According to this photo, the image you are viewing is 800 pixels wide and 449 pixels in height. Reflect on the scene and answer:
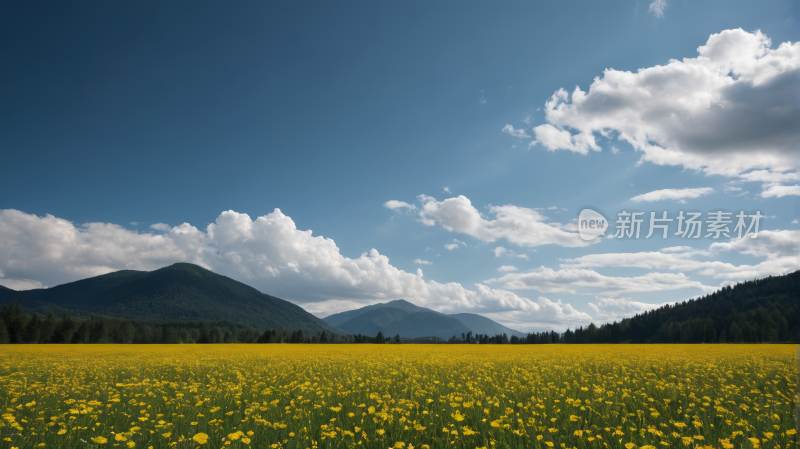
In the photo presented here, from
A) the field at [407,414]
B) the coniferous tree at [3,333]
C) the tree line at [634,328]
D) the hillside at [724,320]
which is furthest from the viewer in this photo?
the hillside at [724,320]

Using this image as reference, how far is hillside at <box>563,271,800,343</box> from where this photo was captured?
117m

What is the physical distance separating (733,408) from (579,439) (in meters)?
6.09

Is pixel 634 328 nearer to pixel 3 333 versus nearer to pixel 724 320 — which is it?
pixel 724 320

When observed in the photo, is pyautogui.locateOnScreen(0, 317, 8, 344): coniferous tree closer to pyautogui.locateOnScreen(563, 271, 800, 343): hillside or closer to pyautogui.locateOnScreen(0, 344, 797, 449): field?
pyautogui.locateOnScreen(0, 344, 797, 449): field

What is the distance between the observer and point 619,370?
17281 mm

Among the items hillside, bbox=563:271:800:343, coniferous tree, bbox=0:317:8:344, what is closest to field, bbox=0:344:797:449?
coniferous tree, bbox=0:317:8:344

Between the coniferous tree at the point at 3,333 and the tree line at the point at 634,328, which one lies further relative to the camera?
the tree line at the point at 634,328

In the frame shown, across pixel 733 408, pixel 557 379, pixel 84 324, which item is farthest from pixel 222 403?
pixel 84 324

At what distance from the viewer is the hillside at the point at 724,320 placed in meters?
117

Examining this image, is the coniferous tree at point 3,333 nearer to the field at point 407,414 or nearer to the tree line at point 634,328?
the tree line at point 634,328

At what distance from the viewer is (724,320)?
427 feet

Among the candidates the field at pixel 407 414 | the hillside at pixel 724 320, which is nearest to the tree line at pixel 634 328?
the hillside at pixel 724 320

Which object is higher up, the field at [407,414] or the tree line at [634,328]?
the field at [407,414]

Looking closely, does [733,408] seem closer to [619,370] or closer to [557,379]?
[557,379]
